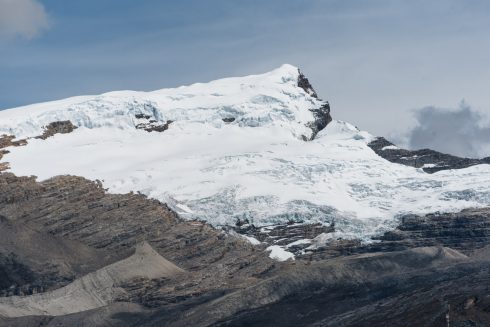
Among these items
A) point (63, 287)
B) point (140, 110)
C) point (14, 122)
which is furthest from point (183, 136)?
point (63, 287)

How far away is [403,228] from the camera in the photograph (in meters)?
161

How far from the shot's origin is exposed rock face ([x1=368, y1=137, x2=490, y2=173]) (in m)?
185

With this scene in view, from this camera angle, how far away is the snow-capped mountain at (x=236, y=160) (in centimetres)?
16450

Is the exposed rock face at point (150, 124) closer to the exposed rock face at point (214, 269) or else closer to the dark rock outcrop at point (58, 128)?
the dark rock outcrop at point (58, 128)

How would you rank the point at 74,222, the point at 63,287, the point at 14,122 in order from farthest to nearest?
1. the point at 14,122
2. the point at 74,222
3. the point at 63,287

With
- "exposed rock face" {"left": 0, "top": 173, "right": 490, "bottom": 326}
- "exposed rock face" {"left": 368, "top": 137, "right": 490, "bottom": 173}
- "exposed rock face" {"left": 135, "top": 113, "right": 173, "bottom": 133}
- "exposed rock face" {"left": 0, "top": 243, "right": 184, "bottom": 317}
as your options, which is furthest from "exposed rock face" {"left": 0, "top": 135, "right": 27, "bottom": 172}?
"exposed rock face" {"left": 368, "top": 137, "right": 490, "bottom": 173}

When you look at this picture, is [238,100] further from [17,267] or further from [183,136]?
[17,267]

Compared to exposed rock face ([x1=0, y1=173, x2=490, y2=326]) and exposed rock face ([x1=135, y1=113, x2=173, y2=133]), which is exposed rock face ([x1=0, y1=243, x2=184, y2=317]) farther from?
exposed rock face ([x1=135, y1=113, x2=173, y2=133])

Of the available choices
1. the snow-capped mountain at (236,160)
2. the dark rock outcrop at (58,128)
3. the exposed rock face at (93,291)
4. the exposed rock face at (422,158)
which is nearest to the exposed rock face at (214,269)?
the exposed rock face at (93,291)

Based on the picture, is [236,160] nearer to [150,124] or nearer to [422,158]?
[150,124]

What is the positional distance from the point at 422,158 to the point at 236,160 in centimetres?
3276

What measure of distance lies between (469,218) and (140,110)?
186 feet

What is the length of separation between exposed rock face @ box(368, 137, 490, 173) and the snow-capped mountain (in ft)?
9.36

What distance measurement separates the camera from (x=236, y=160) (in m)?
175
